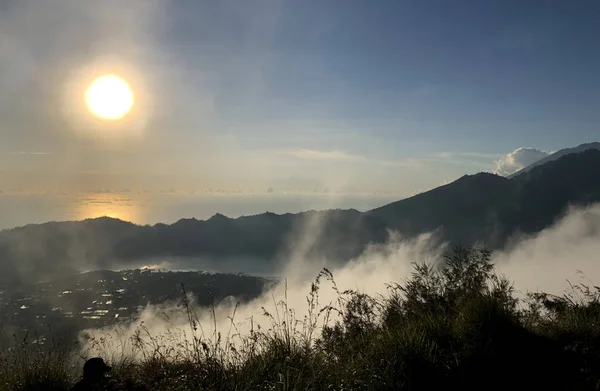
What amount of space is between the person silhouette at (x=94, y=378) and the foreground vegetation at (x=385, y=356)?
19 centimetres

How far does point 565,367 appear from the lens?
4426mm

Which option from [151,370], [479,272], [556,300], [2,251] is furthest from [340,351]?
[2,251]

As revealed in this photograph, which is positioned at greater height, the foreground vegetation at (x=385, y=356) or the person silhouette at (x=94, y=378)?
the person silhouette at (x=94, y=378)

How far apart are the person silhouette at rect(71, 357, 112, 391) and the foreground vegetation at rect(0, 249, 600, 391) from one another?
7.4 inches

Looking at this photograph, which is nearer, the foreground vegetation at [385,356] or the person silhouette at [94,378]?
the foreground vegetation at [385,356]

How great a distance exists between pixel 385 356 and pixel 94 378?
3300 millimetres

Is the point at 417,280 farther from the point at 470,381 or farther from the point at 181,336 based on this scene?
the point at 181,336

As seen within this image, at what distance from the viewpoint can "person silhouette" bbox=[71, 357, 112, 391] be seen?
4.29m

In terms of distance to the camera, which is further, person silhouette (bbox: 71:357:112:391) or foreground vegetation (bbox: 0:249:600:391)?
person silhouette (bbox: 71:357:112:391)

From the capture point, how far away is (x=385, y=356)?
14.5 feet

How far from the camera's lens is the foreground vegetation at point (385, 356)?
413 cm

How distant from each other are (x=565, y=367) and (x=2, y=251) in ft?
784

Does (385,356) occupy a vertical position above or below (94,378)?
below

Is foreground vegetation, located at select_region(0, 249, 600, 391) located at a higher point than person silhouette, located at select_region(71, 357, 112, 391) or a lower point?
lower
